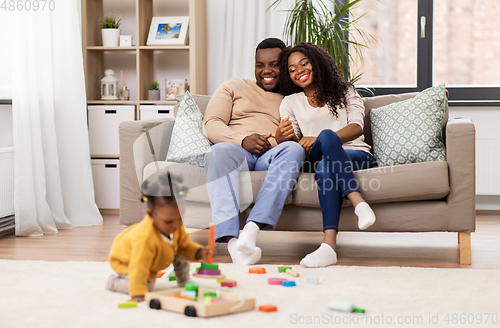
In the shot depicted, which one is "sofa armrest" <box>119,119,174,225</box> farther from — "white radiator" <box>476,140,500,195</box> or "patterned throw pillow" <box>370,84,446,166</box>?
"white radiator" <box>476,140,500,195</box>

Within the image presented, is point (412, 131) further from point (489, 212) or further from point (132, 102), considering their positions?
point (132, 102)

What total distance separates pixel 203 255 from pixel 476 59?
3117mm

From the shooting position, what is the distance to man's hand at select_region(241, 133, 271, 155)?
86.9 inches

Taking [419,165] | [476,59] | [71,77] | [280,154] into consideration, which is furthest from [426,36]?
[71,77]

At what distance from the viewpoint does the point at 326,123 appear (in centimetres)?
234

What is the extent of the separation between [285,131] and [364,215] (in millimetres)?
527

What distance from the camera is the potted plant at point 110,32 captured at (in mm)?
3578

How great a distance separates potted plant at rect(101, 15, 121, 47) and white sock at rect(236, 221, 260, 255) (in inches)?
86.2

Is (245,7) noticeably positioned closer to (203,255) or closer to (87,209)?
(87,209)

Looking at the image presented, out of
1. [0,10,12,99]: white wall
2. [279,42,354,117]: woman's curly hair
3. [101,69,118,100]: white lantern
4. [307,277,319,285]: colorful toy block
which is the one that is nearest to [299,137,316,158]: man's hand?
[279,42,354,117]: woman's curly hair

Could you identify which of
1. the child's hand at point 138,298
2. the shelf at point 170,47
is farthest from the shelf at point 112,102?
the child's hand at point 138,298

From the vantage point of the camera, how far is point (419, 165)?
6.89 feet

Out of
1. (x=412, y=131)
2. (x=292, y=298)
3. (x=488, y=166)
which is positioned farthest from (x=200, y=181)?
(x=488, y=166)

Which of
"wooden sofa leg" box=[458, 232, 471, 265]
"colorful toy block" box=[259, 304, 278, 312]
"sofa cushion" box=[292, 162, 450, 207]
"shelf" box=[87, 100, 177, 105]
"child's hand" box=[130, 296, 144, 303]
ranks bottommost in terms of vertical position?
"wooden sofa leg" box=[458, 232, 471, 265]
